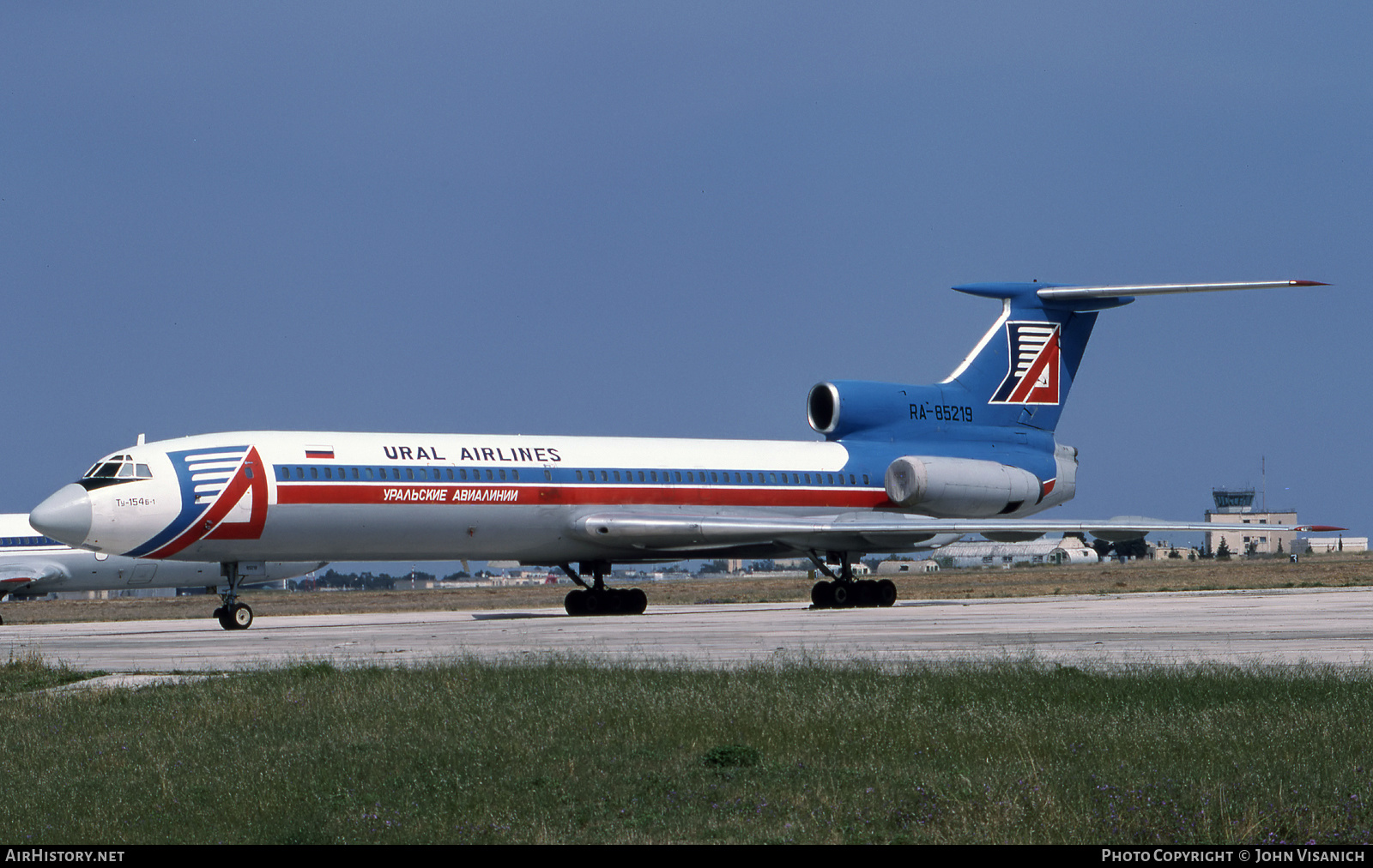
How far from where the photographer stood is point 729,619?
30.5m

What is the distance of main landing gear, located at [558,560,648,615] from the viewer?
1480 inches

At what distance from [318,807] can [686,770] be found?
7.73 feet

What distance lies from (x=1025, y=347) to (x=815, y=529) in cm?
1040

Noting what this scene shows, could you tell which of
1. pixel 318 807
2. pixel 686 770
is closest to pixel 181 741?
pixel 318 807

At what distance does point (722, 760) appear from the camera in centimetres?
994

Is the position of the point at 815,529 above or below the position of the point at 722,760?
above

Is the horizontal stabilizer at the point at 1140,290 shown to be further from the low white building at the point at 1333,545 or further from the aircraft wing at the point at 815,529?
the low white building at the point at 1333,545

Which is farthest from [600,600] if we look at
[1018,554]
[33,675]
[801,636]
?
[1018,554]

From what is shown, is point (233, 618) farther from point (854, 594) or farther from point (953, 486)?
point (953, 486)

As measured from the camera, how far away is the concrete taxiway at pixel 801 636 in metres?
18.5

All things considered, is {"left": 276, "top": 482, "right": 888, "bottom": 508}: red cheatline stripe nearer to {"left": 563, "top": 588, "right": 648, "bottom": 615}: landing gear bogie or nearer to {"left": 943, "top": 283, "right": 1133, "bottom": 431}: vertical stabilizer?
{"left": 563, "top": 588, "right": 648, "bottom": 615}: landing gear bogie

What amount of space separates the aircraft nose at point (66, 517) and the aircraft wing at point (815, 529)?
10.8 meters

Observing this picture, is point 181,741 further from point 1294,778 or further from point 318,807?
point 1294,778

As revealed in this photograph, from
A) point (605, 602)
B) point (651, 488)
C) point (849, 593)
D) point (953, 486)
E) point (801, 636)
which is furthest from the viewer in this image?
point (953, 486)
